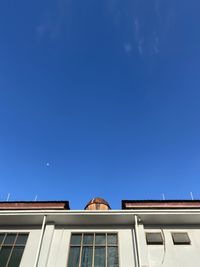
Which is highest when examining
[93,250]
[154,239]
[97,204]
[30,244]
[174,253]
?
[97,204]

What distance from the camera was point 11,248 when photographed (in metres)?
11.0

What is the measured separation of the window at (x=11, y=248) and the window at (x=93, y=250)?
2.30 meters

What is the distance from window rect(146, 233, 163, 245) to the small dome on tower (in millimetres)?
5720

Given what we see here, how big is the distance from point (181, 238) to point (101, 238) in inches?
147

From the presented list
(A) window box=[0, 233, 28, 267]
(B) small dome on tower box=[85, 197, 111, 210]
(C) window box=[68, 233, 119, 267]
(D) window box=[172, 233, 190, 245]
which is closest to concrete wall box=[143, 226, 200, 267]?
(D) window box=[172, 233, 190, 245]

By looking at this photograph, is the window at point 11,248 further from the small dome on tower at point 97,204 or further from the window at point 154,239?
the small dome on tower at point 97,204

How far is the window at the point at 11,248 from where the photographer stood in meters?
10.5

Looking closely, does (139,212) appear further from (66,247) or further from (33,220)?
(33,220)

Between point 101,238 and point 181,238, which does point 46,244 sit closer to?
point 101,238

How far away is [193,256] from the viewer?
10.3 meters

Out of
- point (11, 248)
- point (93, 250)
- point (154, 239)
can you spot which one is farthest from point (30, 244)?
point (154, 239)

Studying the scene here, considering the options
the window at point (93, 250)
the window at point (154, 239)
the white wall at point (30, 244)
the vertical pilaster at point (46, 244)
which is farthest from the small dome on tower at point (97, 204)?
the white wall at point (30, 244)

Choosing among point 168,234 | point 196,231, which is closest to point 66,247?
point 168,234

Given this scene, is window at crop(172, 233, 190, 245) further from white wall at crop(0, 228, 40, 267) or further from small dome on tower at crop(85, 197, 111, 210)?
white wall at crop(0, 228, 40, 267)
